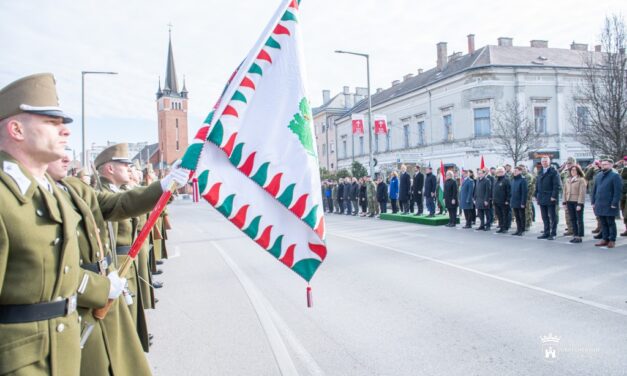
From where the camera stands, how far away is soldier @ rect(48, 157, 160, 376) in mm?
2791

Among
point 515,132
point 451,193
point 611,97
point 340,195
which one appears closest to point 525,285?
point 451,193

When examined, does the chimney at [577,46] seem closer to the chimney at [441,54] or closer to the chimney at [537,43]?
the chimney at [537,43]

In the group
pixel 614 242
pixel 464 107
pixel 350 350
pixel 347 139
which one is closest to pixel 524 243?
pixel 614 242

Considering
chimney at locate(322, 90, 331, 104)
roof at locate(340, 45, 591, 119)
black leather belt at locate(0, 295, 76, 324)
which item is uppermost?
chimney at locate(322, 90, 331, 104)

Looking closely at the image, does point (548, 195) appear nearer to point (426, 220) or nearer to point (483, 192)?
point (483, 192)

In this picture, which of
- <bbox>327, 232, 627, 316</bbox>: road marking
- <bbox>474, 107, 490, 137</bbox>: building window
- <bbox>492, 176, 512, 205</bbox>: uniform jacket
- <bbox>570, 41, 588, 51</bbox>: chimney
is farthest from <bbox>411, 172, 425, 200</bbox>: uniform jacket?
<bbox>570, 41, 588, 51</bbox>: chimney

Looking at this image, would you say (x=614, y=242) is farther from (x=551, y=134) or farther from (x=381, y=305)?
(x=551, y=134)

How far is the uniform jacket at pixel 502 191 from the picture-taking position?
1428 centimetres

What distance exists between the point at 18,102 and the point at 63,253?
30.0 inches

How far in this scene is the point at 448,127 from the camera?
41.5 metres

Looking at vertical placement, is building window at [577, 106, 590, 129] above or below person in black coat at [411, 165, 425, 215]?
above

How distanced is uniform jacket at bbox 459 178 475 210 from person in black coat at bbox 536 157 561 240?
293 cm

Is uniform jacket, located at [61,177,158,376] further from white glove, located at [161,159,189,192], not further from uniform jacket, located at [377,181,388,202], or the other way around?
uniform jacket, located at [377,181,388,202]

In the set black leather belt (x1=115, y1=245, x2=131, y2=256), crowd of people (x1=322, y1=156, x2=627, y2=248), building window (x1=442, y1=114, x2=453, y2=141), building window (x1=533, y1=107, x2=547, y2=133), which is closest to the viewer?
black leather belt (x1=115, y1=245, x2=131, y2=256)
